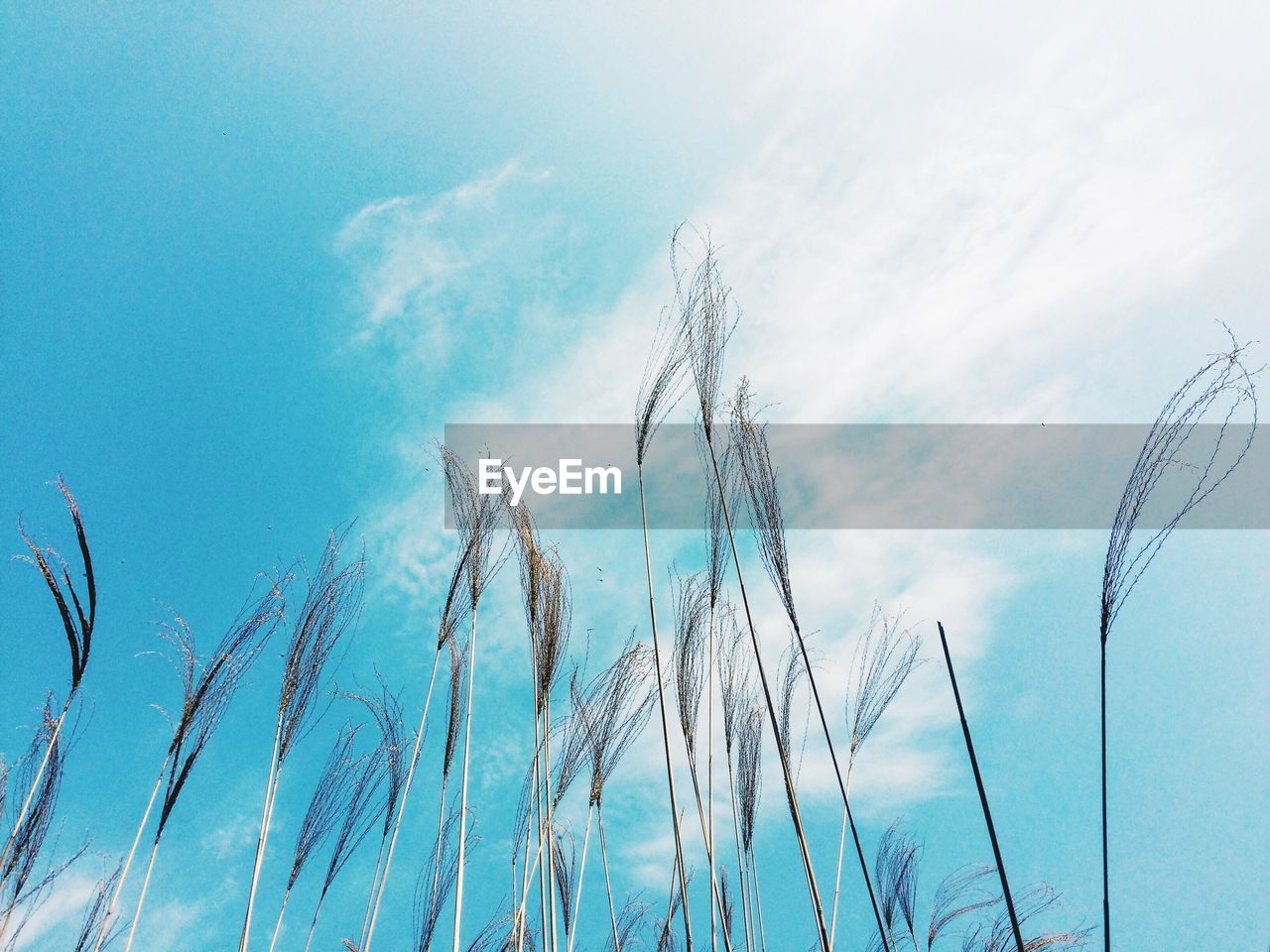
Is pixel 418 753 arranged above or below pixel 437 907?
above

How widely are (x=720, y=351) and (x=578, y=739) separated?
252cm

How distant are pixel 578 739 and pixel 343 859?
1.88m

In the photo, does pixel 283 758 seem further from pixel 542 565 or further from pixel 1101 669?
pixel 1101 669

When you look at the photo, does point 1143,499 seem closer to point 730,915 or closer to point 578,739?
point 578,739

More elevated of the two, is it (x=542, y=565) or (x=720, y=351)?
(x=720, y=351)

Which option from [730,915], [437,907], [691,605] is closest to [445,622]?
[691,605]

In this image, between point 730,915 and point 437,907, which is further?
point 730,915

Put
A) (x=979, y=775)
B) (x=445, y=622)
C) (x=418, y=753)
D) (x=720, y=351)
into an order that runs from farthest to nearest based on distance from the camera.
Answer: (x=418, y=753), (x=445, y=622), (x=720, y=351), (x=979, y=775)

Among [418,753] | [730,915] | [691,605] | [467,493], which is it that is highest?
[467,493]

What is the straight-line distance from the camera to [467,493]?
4.14m

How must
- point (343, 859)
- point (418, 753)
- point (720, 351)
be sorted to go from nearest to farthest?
point (720, 351), point (418, 753), point (343, 859)

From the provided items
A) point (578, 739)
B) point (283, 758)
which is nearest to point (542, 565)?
point (578, 739)

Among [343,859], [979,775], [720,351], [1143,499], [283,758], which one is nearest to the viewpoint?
[979,775]

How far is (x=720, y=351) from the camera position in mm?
3283
